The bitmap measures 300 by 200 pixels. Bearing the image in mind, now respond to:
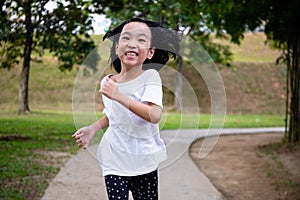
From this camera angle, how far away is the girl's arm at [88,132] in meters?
3.18

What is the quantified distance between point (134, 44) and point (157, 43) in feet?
0.70

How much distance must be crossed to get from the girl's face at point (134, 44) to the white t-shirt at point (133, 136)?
0.10 m

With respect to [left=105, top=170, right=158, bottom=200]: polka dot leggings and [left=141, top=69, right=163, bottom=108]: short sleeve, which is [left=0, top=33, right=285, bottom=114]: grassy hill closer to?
[left=105, top=170, right=158, bottom=200]: polka dot leggings

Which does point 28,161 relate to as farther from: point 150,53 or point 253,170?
point 150,53

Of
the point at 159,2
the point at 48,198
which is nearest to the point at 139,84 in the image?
the point at 48,198

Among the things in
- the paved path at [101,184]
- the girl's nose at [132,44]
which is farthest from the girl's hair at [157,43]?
the paved path at [101,184]

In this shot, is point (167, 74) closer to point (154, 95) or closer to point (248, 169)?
point (154, 95)

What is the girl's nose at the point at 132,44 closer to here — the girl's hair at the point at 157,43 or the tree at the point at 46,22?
the girl's hair at the point at 157,43

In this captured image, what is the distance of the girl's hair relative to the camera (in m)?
3.15

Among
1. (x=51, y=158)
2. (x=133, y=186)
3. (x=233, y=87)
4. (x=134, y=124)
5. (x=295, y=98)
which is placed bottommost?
(x=233, y=87)

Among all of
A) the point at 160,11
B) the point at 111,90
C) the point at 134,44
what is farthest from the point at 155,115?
the point at 160,11

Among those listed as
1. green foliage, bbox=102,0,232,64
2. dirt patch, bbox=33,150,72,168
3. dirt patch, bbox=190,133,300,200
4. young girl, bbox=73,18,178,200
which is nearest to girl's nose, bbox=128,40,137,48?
young girl, bbox=73,18,178,200

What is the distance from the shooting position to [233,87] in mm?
38625

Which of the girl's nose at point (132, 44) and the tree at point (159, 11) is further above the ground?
the tree at point (159, 11)
